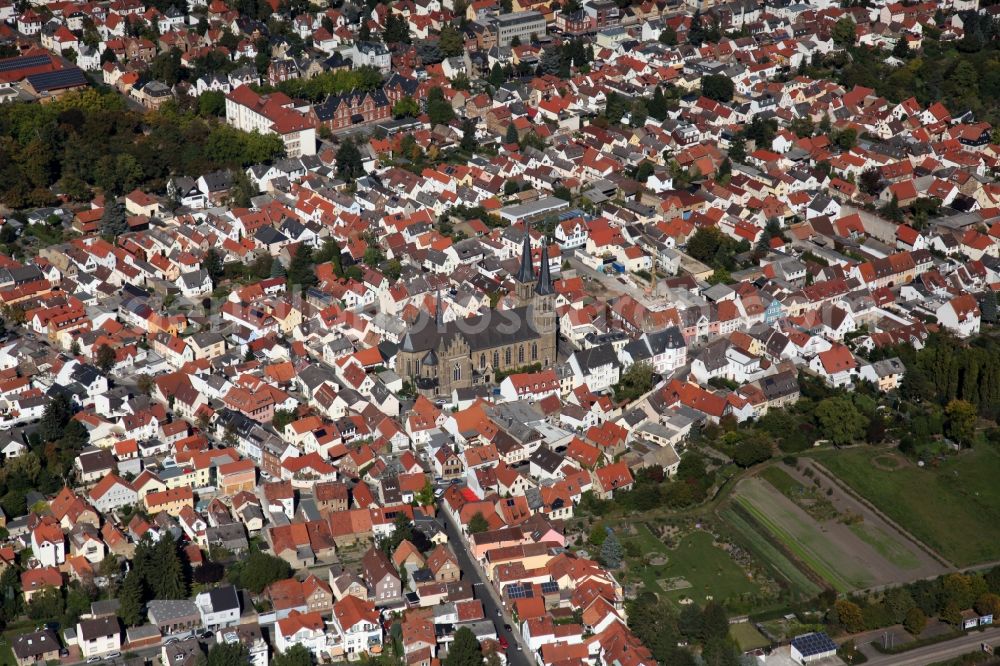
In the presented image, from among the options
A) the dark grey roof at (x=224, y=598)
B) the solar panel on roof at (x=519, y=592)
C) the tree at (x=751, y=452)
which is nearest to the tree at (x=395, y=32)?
the tree at (x=751, y=452)

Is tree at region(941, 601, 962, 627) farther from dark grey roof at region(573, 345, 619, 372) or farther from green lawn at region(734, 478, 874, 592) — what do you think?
dark grey roof at region(573, 345, 619, 372)

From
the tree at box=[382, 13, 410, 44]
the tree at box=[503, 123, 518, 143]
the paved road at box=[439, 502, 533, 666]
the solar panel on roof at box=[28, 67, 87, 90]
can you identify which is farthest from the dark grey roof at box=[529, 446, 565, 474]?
the tree at box=[382, 13, 410, 44]

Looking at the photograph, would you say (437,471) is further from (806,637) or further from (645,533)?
(806,637)

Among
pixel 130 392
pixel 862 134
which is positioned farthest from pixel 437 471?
pixel 862 134

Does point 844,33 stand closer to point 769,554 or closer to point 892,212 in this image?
point 892,212

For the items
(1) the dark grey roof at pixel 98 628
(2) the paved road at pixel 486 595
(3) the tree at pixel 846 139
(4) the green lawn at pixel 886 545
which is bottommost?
(4) the green lawn at pixel 886 545

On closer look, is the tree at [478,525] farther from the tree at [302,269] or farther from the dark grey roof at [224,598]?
the tree at [302,269]
